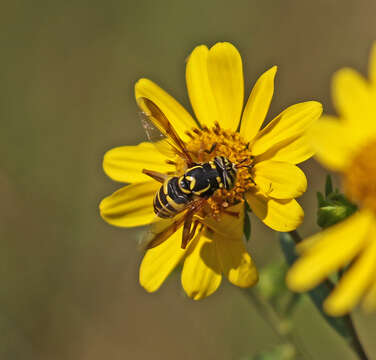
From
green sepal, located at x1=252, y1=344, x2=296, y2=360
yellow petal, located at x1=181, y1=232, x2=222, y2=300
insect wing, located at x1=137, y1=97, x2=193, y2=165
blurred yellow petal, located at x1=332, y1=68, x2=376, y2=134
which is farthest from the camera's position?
green sepal, located at x1=252, y1=344, x2=296, y2=360

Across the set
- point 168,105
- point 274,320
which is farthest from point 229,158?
point 274,320

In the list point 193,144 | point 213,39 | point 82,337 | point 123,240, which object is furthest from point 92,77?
point 193,144

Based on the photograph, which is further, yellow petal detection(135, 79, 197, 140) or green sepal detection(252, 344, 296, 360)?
green sepal detection(252, 344, 296, 360)

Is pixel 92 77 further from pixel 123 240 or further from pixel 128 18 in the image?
pixel 123 240

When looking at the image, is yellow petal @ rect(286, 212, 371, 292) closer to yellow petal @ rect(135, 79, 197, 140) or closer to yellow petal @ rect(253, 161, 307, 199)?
yellow petal @ rect(253, 161, 307, 199)

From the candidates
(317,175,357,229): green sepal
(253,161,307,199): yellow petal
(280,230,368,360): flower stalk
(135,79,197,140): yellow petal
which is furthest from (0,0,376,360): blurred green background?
(317,175,357,229): green sepal

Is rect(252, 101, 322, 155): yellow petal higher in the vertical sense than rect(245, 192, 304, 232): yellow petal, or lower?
higher

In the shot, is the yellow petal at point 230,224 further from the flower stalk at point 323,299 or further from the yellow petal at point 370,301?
the yellow petal at point 370,301

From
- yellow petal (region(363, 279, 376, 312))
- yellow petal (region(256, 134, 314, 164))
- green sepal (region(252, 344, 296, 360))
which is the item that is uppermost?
yellow petal (region(256, 134, 314, 164))
